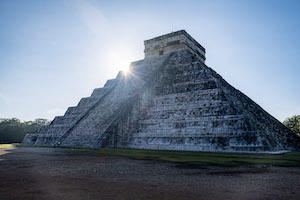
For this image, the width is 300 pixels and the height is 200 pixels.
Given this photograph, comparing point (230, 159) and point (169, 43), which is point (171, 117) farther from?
point (169, 43)

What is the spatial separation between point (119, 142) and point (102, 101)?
198 inches

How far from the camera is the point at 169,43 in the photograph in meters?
18.4

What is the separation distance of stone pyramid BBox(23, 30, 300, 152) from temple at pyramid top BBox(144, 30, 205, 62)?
9 centimetres

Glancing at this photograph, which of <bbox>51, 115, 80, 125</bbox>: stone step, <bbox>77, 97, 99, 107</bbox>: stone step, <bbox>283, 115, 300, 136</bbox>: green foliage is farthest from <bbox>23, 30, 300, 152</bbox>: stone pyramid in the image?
<bbox>283, 115, 300, 136</bbox>: green foliage

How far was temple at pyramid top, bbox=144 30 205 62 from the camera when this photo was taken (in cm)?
1809

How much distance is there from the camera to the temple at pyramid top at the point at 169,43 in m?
18.1

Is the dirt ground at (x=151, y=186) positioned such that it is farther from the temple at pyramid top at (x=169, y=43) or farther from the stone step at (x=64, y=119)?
the temple at pyramid top at (x=169, y=43)

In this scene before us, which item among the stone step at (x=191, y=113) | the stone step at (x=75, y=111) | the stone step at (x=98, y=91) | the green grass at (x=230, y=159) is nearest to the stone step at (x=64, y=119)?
the stone step at (x=75, y=111)

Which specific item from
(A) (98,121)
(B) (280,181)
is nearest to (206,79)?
(A) (98,121)

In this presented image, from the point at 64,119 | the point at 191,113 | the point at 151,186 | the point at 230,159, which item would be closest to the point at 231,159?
the point at 230,159

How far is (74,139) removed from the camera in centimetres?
1309

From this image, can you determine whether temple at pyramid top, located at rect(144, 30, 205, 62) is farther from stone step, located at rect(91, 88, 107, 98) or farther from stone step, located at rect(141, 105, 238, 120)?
stone step, located at rect(141, 105, 238, 120)

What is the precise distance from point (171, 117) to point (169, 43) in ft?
29.9

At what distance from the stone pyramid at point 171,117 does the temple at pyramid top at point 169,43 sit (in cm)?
9
